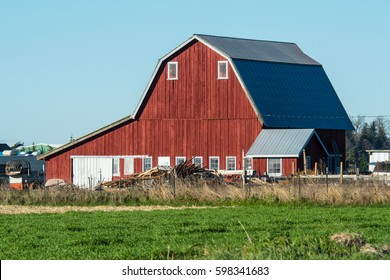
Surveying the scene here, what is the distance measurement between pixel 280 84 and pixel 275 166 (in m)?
7.01

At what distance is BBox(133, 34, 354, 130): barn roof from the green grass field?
23.1 m

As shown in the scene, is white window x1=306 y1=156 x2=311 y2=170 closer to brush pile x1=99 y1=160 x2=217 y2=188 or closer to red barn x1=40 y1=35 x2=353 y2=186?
red barn x1=40 y1=35 x2=353 y2=186

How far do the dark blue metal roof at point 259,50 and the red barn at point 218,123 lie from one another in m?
0.14

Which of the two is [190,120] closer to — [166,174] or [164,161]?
[164,161]

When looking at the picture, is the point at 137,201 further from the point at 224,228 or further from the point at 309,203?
the point at 224,228

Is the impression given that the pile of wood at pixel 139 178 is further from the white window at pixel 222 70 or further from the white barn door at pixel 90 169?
the white barn door at pixel 90 169

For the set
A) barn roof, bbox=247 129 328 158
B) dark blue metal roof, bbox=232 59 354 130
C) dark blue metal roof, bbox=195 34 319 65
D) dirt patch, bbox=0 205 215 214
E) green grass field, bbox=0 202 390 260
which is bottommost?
dirt patch, bbox=0 205 215 214

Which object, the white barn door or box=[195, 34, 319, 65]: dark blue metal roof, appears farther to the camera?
the white barn door

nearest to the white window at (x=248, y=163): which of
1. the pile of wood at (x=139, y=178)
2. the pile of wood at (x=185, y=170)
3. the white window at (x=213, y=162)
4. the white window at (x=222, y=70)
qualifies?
the white window at (x=213, y=162)

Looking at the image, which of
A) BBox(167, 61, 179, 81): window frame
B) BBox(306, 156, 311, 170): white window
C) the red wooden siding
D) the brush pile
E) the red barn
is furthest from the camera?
BBox(167, 61, 179, 81): window frame

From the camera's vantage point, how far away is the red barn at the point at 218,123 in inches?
2339

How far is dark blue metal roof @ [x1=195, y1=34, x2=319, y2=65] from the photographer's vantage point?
203 ft

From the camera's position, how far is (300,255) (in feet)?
53.9

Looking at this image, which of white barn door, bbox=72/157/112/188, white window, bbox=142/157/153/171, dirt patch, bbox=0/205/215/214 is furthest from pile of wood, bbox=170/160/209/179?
white barn door, bbox=72/157/112/188
